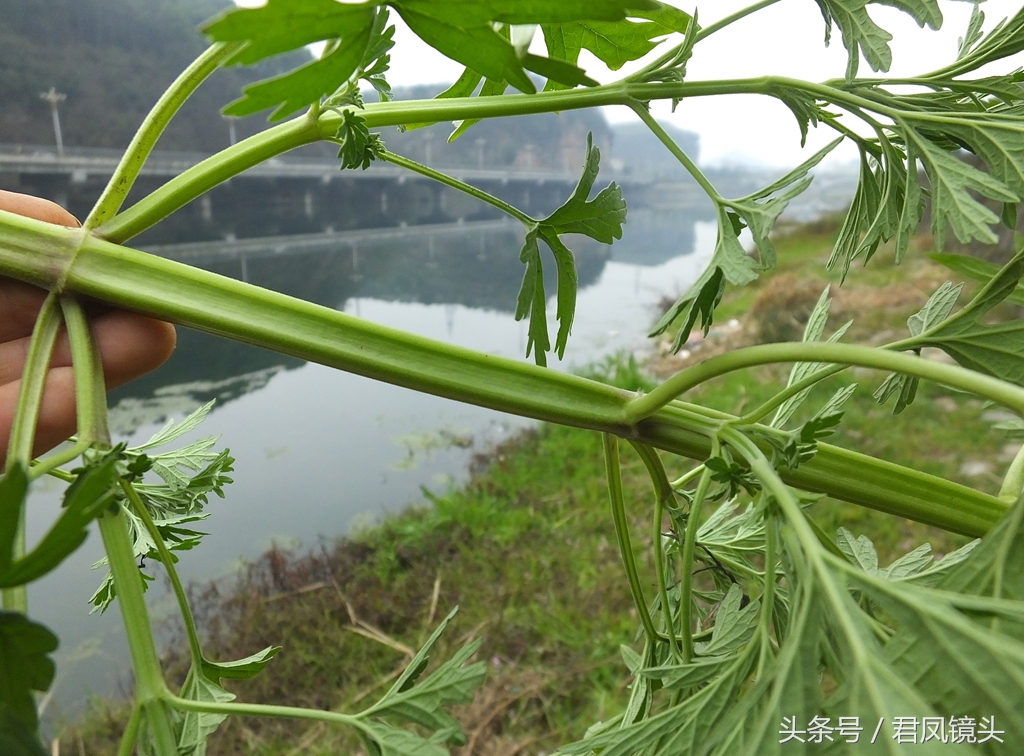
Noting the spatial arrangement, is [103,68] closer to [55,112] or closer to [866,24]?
[55,112]

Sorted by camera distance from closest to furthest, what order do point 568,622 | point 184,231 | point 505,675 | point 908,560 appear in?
1. point 908,560
2. point 505,675
3. point 568,622
4. point 184,231

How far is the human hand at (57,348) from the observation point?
→ 13.6 inches

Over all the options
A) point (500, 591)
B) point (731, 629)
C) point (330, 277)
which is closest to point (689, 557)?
point (731, 629)

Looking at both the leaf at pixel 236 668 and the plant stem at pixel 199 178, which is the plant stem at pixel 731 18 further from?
the leaf at pixel 236 668

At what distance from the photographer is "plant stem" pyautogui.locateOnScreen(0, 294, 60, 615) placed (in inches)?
8.0

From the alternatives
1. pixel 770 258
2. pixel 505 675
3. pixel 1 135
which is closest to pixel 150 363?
pixel 770 258

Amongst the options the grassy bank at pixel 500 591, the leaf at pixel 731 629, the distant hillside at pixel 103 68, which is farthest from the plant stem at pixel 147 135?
the distant hillside at pixel 103 68

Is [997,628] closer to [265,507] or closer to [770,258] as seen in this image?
[770,258]

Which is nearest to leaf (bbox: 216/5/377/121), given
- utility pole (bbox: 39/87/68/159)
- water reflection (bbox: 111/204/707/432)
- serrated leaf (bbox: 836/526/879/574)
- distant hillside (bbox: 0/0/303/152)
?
serrated leaf (bbox: 836/526/879/574)

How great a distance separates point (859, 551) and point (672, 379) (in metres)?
0.21

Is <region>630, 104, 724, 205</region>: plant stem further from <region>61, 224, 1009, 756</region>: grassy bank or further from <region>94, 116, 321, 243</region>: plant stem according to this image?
<region>61, 224, 1009, 756</region>: grassy bank

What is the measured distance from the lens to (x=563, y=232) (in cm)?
35

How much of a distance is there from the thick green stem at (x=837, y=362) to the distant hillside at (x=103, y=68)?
1.34m

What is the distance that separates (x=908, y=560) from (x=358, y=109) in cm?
37
